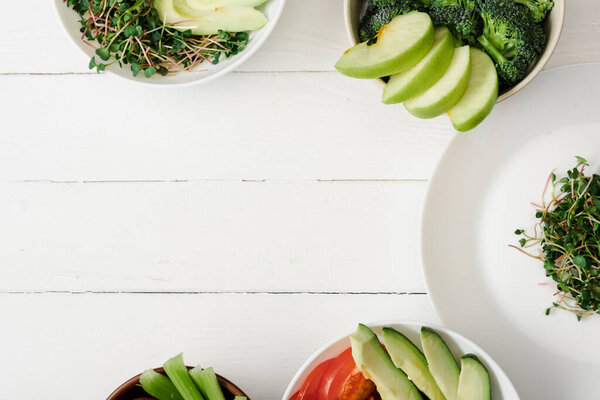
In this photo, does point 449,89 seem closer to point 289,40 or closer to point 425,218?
point 425,218

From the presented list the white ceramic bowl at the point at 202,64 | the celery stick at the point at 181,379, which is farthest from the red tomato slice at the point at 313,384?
the white ceramic bowl at the point at 202,64

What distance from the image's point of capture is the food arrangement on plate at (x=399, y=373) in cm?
120

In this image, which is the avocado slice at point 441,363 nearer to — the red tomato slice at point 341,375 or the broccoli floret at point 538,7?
the red tomato slice at point 341,375

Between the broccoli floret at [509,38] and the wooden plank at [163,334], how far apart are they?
0.56 metres

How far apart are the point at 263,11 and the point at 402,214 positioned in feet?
1.85

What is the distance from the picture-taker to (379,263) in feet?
4.72

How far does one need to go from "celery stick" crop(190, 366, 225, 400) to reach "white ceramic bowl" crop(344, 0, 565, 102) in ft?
2.28

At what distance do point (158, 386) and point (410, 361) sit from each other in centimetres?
52

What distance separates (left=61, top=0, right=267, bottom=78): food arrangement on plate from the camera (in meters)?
1.33

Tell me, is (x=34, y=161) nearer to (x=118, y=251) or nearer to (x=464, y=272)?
(x=118, y=251)

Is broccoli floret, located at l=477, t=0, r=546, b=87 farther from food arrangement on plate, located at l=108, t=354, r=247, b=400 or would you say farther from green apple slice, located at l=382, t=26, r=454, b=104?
food arrangement on plate, located at l=108, t=354, r=247, b=400

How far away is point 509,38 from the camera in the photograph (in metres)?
1.20

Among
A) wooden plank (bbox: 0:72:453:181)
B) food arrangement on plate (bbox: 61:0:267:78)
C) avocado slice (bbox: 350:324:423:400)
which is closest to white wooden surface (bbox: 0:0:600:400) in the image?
wooden plank (bbox: 0:72:453:181)

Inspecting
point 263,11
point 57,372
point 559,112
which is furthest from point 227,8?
point 57,372
